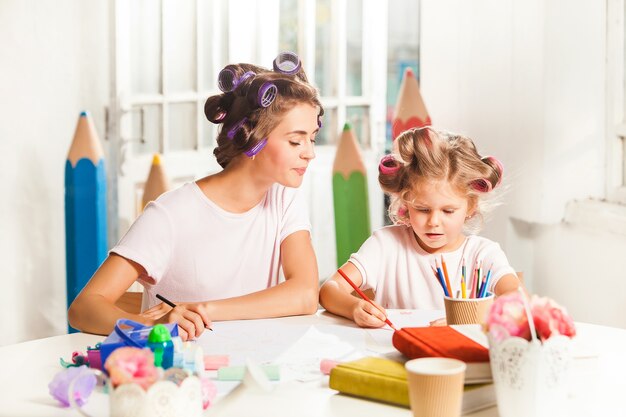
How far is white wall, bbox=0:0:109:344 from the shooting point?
346cm

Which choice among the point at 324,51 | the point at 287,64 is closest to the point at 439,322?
the point at 287,64

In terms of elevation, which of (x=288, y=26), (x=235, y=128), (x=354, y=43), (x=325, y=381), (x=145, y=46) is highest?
(x=288, y=26)

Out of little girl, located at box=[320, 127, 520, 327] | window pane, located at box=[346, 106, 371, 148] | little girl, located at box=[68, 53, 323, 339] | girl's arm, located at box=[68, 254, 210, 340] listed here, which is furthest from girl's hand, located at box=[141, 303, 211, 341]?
window pane, located at box=[346, 106, 371, 148]

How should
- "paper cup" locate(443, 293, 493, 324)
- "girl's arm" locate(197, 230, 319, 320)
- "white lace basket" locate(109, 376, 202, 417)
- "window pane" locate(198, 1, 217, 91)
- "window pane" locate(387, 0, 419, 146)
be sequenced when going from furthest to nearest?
"window pane" locate(387, 0, 419, 146)
"window pane" locate(198, 1, 217, 91)
"girl's arm" locate(197, 230, 319, 320)
"paper cup" locate(443, 293, 493, 324)
"white lace basket" locate(109, 376, 202, 417)

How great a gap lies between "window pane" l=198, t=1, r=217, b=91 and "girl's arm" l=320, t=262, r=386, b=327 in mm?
2169

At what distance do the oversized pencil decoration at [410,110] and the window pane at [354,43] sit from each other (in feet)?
5.08

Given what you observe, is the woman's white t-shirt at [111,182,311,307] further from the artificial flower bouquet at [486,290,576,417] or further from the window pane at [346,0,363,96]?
the window pane at [346,0,363,96]

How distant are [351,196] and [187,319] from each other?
196cm

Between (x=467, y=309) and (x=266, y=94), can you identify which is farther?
(x=266, y=94)

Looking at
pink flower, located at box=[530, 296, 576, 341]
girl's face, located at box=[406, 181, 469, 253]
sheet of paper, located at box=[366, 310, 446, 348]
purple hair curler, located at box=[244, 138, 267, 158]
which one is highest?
purple hair curler, located at box=[244, 138, 267, 158]

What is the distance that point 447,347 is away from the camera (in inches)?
54.9

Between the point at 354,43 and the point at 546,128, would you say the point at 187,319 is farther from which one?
the point at 354,43

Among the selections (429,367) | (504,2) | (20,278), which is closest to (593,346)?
(429,367)

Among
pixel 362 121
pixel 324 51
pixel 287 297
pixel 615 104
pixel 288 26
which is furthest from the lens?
pixel 288 26
